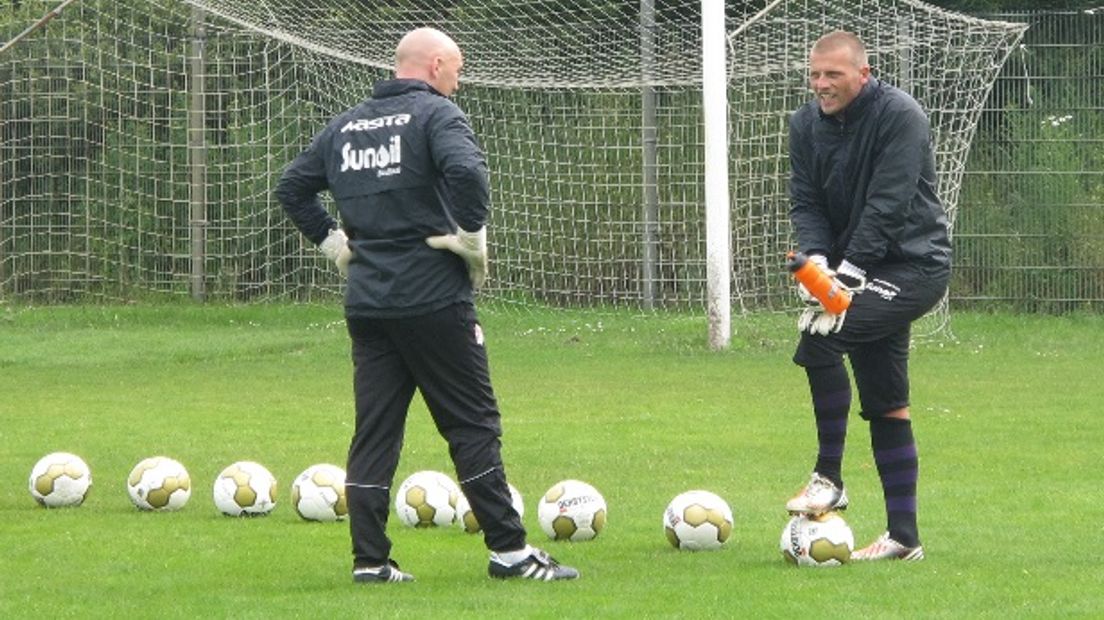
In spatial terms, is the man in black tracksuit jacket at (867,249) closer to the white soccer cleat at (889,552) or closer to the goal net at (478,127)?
the white soccer cleat at (889,552)

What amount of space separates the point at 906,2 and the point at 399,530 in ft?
37.2

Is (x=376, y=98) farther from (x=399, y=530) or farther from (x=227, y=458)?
(x=227, y=458)

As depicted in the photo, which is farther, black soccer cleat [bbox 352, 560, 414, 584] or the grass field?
black soccer cleat [bbox 352, 560, 414, 584]

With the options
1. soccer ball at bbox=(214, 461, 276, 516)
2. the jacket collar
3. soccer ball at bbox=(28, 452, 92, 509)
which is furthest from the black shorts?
soccer ball at bbox=(28, 452, 92, 509)

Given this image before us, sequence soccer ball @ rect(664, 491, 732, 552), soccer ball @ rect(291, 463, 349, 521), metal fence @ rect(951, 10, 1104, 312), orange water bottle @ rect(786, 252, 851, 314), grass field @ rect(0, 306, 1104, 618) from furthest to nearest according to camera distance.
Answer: metal fence @ rect(951, 10, 1104, 312) → soccer ball @ rect(291, 463, 349, 521) → soccer ball @ rect(664, 491, 732, 552) → orange water bottle @ rect(786, 252, 851, 314) → grass field @ rect(0, 306, 1104, 618)

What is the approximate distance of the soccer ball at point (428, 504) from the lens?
9555 millimetres

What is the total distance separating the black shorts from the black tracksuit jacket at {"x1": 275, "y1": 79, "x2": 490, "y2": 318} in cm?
148

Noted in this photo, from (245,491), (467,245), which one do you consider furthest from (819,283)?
(245,491)

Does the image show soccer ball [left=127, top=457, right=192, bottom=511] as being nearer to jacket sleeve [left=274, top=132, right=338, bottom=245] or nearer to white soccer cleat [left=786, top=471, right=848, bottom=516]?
jacket sleeve [left=274, top=132, right=338, bottom=245]

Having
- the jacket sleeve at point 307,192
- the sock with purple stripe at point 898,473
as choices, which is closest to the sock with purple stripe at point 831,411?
the sock with purple stripe at point 898,473

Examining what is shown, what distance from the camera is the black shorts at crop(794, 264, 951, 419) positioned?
8281mm

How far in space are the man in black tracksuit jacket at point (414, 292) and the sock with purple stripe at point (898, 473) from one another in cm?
138

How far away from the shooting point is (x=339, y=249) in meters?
8.18

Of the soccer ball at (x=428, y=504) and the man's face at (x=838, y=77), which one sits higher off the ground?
the man's face at (x=838, y=77)
